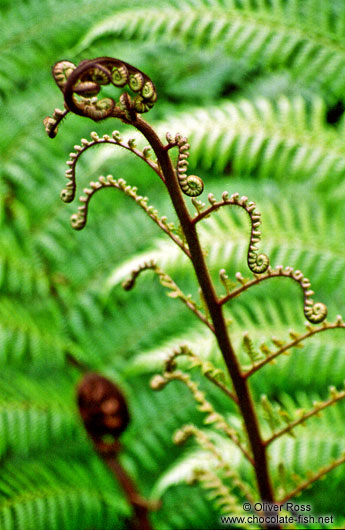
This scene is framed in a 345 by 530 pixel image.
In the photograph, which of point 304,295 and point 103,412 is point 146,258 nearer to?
point 103,412

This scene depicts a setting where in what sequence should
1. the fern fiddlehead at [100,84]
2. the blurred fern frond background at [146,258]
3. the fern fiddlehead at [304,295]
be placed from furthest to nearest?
1. the blurred fern frond background at [146,258]
2. the fern fiddlehead at [304,295]
3. the fern fiddlehead at [100,84]

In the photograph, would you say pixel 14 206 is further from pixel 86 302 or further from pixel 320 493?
pixel 320 493

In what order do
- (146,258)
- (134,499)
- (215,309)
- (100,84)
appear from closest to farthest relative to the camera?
(100,84)
(215,309)
(134,499)
(146,258)

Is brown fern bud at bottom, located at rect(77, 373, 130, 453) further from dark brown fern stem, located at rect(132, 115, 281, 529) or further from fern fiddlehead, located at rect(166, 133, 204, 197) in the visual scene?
fern fiddlehead, located at rect(166, 133, 204, 197)

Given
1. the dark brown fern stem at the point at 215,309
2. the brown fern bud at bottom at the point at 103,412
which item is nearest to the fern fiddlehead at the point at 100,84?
the dark brown fern stem at the point at 215,309

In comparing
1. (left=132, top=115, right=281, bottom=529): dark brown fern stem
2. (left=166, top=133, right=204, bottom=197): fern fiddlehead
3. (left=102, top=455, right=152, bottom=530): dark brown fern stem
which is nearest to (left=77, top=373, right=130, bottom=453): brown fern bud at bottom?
(left=102, top=455, right=152, bottom=530): dark brown fern stem

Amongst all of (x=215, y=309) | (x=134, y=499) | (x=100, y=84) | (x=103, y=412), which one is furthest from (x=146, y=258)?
(x=100, y=84)

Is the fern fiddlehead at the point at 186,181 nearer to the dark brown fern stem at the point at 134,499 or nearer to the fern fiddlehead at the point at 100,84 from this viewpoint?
the fern fiddlehead at the point at 100,84
